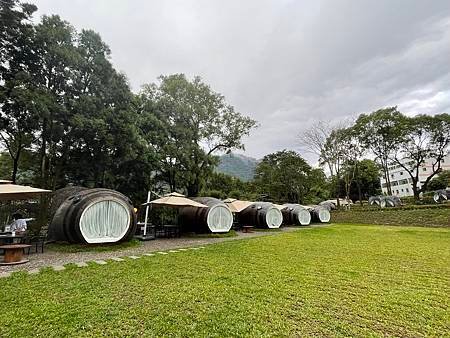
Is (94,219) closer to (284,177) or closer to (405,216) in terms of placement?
(405,216)

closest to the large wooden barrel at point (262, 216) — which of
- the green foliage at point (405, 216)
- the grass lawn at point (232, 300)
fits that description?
the green foliage at point (405, 216)

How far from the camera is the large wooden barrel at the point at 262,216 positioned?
67.2 feet

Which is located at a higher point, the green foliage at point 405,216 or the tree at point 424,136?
the tree at point 424,136

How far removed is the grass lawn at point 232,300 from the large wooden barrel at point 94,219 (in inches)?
157

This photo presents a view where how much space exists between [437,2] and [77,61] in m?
17.2

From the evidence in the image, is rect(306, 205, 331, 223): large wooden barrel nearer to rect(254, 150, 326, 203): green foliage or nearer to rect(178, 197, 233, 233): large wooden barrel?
rect(254, 150, 326, 203): green foliage

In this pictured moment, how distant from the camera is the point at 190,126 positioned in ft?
Answer: 79.0

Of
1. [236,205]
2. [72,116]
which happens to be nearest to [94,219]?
[72,116]

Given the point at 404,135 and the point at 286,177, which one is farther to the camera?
the point at 286,177

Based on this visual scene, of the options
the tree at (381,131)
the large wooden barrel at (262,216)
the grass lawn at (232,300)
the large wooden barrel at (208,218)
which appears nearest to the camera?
the grass lawn at (232,300)

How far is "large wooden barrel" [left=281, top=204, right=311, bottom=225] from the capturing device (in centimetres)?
2444

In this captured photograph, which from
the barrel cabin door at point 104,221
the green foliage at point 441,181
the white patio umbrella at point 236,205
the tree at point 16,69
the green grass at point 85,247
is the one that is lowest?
the green grass at point 85,247

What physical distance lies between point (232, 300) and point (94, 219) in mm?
8016

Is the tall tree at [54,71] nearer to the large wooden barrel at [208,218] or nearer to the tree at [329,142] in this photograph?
the large wooden barrel at [208,218]
